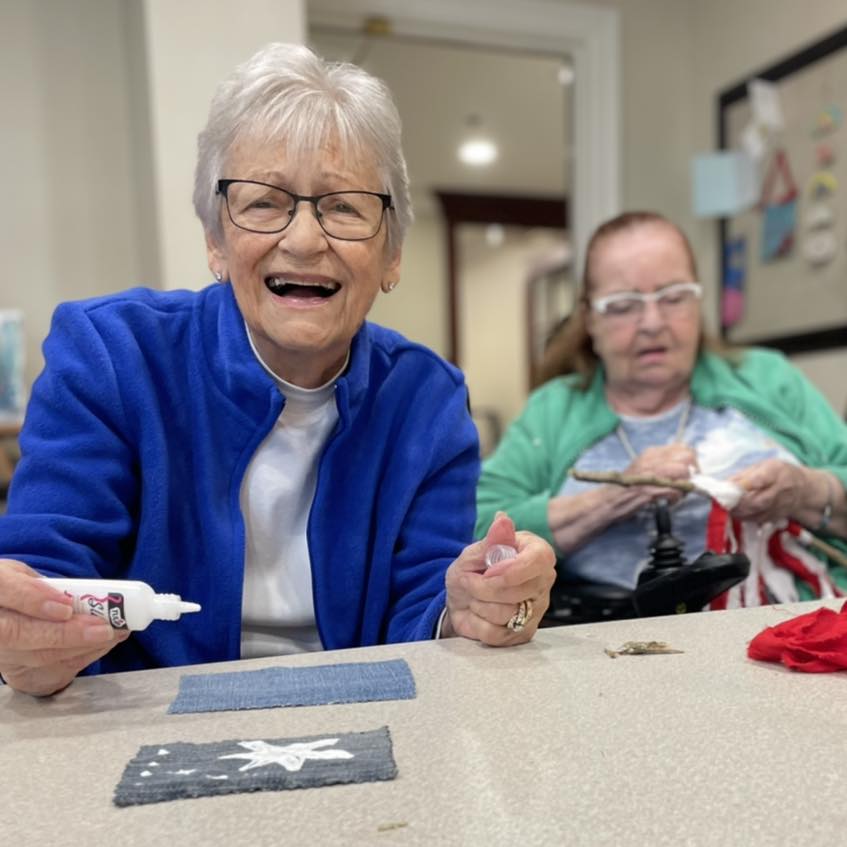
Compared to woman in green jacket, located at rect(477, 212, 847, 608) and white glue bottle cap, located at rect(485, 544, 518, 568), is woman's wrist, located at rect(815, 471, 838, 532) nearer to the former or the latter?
woman in green jacket, located at rect(477, 212, 847, 608)

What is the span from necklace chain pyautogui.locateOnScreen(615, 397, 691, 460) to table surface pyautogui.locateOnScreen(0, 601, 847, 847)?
81cm

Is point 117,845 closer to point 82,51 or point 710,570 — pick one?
point 710,570

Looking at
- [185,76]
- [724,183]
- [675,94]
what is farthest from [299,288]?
[675,94]

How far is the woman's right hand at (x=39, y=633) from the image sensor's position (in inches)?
25.8

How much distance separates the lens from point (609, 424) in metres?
1.61

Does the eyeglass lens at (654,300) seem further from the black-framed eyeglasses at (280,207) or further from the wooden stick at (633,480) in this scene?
the black-framed eyeglasses at (280,207)

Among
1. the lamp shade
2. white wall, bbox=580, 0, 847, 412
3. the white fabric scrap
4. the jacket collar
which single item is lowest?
the white fabric scrap

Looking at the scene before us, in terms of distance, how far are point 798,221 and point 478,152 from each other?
3435 millimetres

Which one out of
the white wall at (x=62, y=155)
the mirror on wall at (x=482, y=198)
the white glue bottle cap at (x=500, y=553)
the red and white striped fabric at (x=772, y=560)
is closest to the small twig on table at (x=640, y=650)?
the white glue bottle cap at (x=500, y=553)

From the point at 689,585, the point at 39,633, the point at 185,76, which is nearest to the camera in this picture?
the point at 39,633

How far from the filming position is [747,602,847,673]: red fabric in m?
0.71

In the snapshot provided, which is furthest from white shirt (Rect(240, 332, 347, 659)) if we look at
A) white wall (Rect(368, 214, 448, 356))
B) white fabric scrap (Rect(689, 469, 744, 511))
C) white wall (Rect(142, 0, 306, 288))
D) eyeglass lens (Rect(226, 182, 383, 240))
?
white wall (Rect(368, 214, 448, 356))

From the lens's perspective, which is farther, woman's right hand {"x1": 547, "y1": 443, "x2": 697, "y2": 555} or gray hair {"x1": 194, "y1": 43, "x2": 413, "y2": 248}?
woman's right hand {"x1": 547, "y1": 443, "x2": 697, "y2": 555}

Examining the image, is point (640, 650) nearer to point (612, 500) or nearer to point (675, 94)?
point (612, 500)
